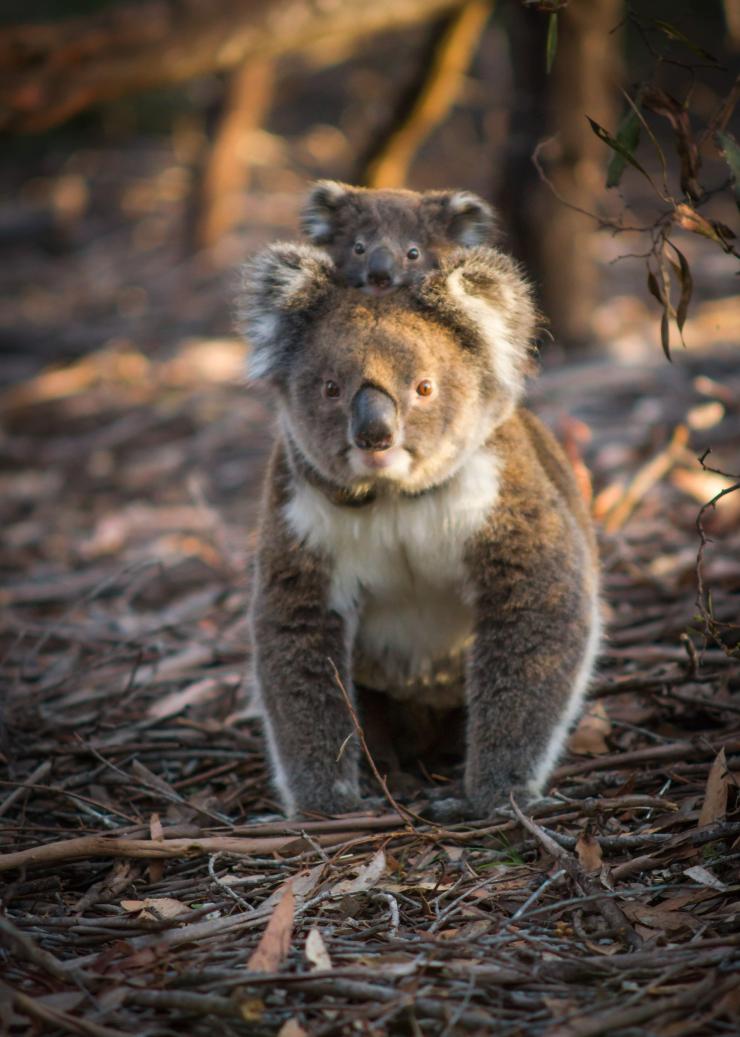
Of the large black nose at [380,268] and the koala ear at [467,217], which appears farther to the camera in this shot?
the koala ear at [467,217]

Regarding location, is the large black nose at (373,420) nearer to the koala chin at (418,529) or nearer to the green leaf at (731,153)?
the koala chin at (418,529)

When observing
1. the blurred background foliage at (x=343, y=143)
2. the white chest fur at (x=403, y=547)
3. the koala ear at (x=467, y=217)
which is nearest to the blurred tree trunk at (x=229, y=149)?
the blurred background foliage at (x=343, y=143)

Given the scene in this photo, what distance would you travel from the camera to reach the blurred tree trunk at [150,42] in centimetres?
500

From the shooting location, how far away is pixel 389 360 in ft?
9.30

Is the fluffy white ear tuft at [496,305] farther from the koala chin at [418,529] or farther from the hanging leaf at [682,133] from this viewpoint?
the hanging leaf at [682,133]

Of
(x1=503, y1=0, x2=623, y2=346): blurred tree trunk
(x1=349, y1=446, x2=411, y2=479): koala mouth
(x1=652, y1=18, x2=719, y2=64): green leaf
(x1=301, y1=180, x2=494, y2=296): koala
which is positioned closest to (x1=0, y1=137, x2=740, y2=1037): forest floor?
(x1=301, y1=180, x2=494, y2=296): koala

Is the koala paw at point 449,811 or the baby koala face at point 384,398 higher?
the baby koala face at point 384,398

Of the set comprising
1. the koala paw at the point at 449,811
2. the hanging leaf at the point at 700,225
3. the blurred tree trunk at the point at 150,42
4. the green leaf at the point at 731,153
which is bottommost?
the koala paw at the point at 449,811

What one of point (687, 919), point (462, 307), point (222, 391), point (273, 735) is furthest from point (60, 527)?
point (687, 919)

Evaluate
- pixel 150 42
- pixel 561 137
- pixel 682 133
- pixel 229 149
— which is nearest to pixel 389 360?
pixel 682 133

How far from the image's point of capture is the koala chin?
9.50ft

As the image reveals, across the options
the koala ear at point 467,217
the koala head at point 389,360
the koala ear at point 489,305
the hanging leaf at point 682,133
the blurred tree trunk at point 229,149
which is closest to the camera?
the hanging leaf at point 682,133

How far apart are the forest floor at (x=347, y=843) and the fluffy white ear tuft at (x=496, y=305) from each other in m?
0.29

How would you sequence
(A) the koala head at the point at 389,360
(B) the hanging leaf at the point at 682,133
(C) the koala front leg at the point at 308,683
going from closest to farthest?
(B) the hanging leaf at the point at 682,133, (A) the koala head at the point at 389,360, (C) the koala front leg at the point at 308,683
